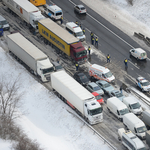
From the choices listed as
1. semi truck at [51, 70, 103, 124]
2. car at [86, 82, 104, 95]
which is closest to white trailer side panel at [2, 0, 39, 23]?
semi truck at [51, 70, 103, 124]

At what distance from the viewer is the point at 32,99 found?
65.0 m

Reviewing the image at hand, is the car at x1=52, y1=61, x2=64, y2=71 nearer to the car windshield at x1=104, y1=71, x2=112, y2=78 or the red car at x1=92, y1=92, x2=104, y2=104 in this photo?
the car windshield at x1=104, y1=71, x2=112, y2=78

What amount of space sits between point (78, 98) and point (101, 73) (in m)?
10.7

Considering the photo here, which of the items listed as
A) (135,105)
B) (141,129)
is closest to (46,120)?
(135,105)

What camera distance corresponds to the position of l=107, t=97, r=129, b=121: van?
60219 mm

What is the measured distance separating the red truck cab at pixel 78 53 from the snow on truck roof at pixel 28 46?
232 inches

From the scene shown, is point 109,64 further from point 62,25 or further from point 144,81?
point 62,25

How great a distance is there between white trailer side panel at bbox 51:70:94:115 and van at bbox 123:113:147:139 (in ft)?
20.1

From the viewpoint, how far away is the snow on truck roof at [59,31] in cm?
7340

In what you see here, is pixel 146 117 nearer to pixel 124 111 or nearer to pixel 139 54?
pixel 124 111

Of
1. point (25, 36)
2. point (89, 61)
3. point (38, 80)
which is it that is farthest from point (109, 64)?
point (25, 36)

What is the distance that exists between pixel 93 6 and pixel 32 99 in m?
34.2

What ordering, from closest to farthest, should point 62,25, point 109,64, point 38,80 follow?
1. point 38,80
2. point 109,64
3. point 62,25

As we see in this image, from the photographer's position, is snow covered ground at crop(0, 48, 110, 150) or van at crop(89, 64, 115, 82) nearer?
snow covered ground at crop(0, 48, 110, 150)
